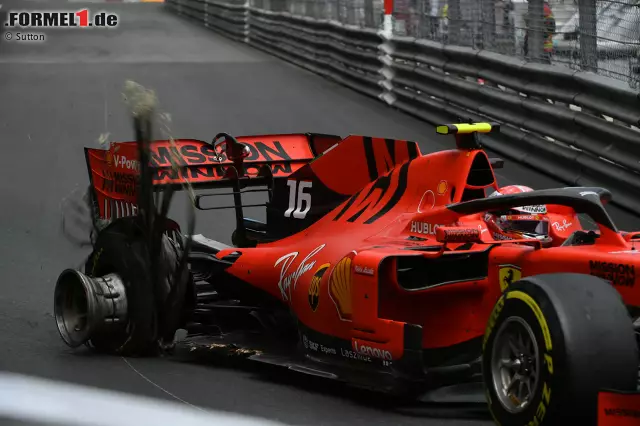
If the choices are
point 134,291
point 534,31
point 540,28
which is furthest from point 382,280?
point 534,31

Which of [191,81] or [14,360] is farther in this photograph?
[191,81]

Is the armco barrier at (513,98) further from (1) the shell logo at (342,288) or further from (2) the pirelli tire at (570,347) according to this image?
(2) the pirelli tire at (570,347)

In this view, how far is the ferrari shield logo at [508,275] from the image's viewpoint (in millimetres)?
5102

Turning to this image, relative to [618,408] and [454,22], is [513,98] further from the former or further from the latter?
[618,408]

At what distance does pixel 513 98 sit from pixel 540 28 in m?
1.09

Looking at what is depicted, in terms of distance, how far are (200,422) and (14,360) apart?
2.16m

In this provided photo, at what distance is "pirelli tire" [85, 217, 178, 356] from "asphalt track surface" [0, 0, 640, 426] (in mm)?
151

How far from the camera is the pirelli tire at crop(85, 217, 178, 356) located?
683 centimetres

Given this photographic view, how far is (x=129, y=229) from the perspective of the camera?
7.00 metres

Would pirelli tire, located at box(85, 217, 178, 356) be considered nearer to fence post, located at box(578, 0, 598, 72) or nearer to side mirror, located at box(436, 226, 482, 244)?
side mirror, located at box(436, 226, 482, 244)

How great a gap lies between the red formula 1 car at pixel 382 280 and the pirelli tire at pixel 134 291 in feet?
0.04

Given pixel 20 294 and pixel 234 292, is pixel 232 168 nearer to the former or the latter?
pixel 234 292

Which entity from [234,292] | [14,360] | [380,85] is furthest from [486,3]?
[14,360]

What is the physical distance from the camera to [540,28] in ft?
41.5
